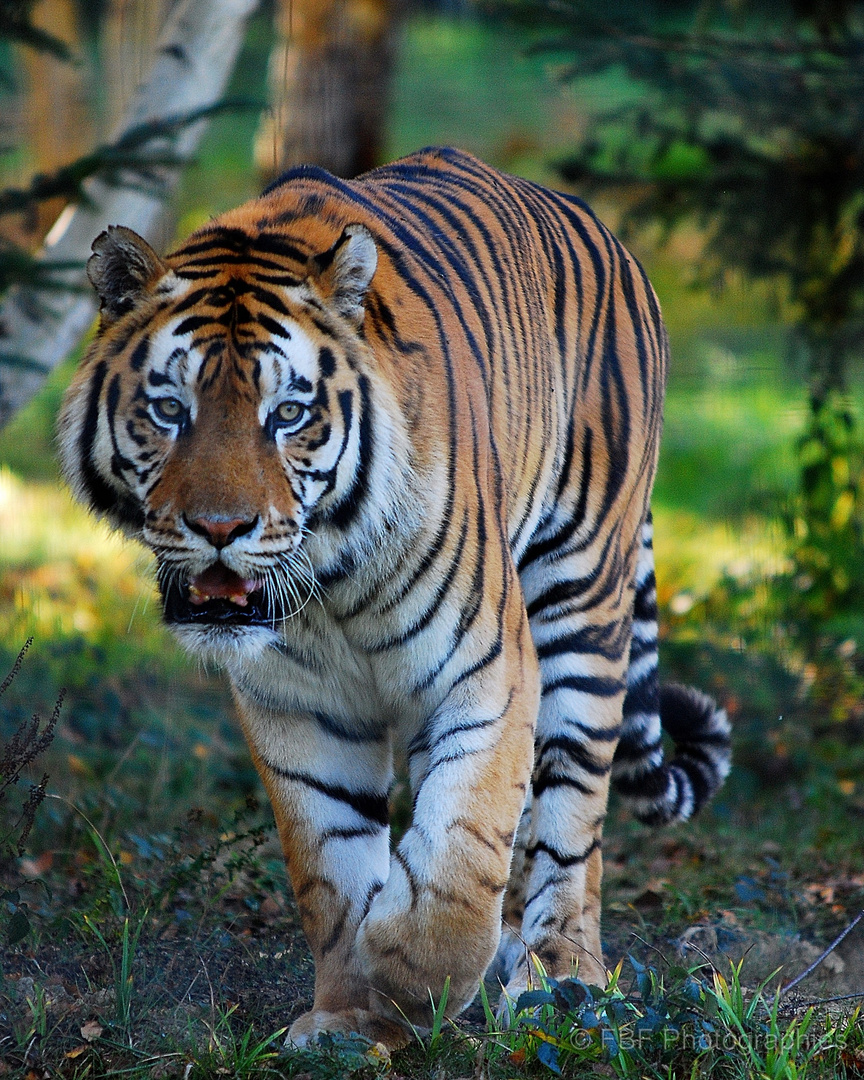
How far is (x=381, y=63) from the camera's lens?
8.20 meters

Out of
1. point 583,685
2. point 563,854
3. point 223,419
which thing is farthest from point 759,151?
point 223,419

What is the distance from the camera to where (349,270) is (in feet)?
8.17

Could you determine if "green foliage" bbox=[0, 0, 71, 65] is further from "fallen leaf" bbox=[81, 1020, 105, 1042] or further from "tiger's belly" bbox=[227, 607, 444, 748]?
"fallen leaf" bbox=[81, 1020, 105, 1042]

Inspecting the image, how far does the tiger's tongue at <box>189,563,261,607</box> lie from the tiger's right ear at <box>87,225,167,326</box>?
543 mm

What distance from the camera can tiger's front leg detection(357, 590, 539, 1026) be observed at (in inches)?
104

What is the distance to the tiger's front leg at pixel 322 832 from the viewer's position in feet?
9.25

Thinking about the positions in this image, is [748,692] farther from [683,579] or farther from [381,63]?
[381,63]

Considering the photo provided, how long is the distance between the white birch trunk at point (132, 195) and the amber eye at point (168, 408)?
2.48 meters

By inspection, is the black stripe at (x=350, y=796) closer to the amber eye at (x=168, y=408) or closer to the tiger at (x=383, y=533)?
the tiger at (x=383, y=533)

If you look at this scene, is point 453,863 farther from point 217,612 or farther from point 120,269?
point 120,269

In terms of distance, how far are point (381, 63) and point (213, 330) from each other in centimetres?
634

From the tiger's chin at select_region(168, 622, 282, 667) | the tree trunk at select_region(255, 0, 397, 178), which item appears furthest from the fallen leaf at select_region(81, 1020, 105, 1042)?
the tree trunk at select_region(255, 0, 397, 178)

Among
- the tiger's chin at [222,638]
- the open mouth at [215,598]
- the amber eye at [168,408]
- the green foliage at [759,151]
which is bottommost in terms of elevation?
the tiger's chin at [222,638]

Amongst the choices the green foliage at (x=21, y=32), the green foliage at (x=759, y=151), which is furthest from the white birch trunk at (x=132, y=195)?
the green foliage at (x=759, y=151)
